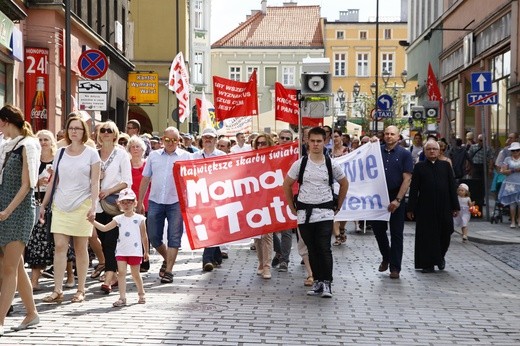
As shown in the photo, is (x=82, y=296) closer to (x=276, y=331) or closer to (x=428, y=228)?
(x=276, y=331)

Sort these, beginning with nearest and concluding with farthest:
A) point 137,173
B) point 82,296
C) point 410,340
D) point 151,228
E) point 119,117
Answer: point 410,340, point 82,296, point 151,228, point 137,173, point 119,117

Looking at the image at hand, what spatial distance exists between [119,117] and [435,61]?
14.9 meters

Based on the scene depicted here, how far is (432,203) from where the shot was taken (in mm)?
14398

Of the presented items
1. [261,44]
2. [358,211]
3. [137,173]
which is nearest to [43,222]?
[137,173]

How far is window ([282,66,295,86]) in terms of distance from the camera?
96438 mm

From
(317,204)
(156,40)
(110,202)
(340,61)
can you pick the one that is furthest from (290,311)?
(340,61)

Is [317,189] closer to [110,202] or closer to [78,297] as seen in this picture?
[110,202]

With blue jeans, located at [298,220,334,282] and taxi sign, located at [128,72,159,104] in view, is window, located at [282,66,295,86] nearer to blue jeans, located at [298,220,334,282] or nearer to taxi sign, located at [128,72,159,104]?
taxi sign, located at [128,72,159,104]

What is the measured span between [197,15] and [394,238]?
69.2m

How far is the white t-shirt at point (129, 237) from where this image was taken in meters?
11.0

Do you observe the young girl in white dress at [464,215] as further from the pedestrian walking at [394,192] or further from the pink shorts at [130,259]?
the pink shorts at [130,259]

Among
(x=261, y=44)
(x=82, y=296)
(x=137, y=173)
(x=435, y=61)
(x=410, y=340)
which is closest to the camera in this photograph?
(x=410, y=340)

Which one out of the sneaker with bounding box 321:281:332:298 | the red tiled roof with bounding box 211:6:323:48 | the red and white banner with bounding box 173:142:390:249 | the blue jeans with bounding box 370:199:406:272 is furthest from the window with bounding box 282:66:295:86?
the sneaker with bounding box 321:281:332:298

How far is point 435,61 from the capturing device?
159ft
